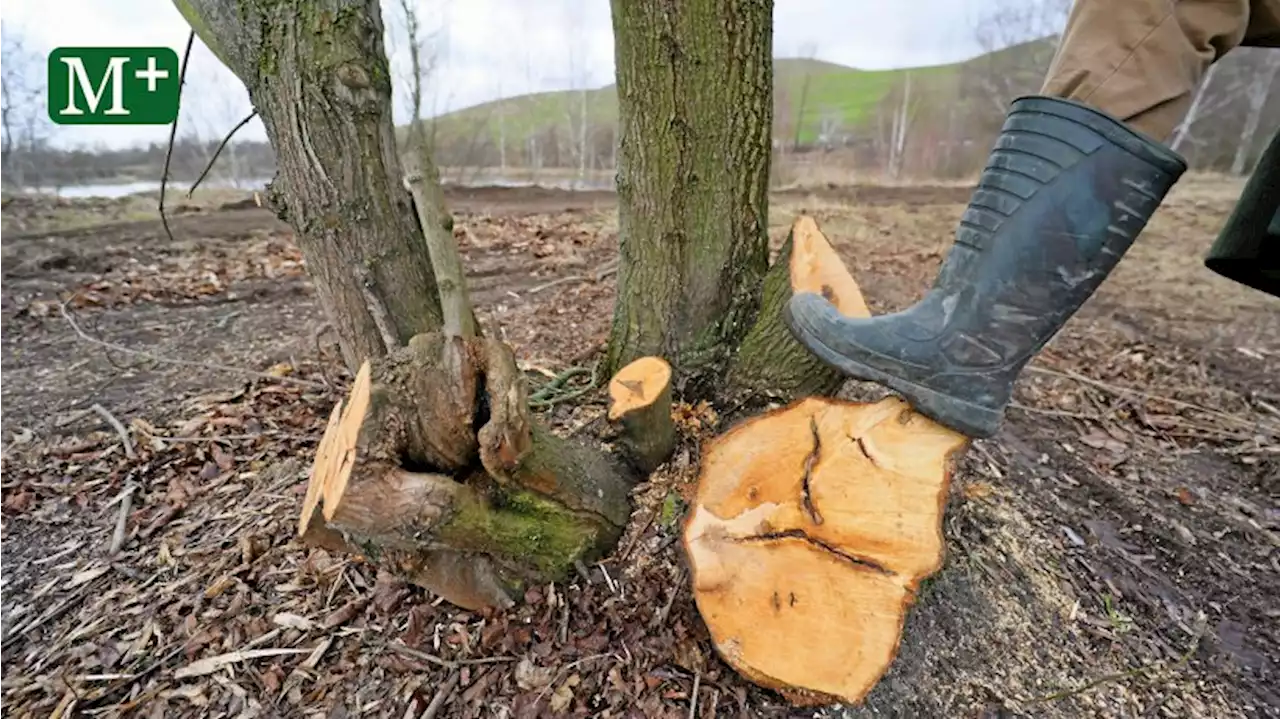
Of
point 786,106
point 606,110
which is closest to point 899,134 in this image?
point 786,106

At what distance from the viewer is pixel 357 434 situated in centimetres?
126

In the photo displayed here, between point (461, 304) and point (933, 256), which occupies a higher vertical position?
point (461, 304)

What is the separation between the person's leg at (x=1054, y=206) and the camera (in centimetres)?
119

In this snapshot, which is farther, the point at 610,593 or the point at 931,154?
the point at 931,154

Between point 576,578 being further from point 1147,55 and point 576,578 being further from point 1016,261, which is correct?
point 1147,55

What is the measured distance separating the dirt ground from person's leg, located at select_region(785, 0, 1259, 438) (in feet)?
1.88

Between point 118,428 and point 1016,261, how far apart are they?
2.98m

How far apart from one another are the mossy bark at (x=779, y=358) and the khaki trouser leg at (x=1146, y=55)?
0.70 metres

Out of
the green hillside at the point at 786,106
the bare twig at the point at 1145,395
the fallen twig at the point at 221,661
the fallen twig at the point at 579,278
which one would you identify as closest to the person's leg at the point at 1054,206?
the fallen twig at the point at 221,661

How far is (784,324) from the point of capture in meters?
1.70

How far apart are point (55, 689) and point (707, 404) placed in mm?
1658

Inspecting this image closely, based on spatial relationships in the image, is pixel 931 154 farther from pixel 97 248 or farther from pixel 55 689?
pixel 55 689

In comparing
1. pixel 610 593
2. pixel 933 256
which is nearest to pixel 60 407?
pixel 610 593

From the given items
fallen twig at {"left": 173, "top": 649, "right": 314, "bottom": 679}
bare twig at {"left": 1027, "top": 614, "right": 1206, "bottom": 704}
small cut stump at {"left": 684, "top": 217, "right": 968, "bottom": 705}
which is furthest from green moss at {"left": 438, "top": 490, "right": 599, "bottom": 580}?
bare twig at {"left": 1027, "top": 614, "right": 1206, "bottom": 704}
